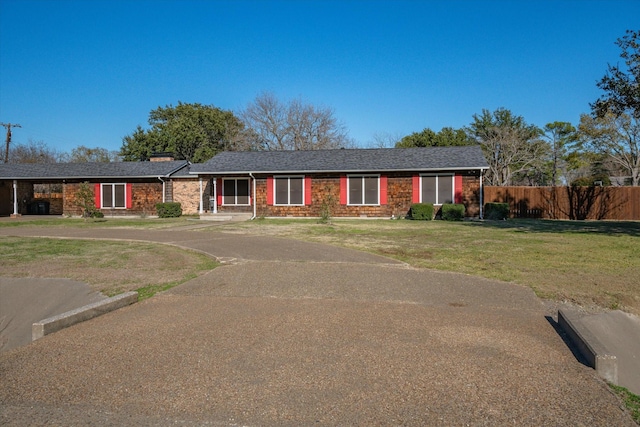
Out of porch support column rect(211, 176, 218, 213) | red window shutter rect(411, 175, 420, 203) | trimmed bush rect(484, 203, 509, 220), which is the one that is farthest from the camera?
porch support column rect(211, 176, 218, 213)

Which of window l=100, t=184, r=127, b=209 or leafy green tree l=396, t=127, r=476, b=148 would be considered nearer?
window l=100, t=184, r=127, b=209

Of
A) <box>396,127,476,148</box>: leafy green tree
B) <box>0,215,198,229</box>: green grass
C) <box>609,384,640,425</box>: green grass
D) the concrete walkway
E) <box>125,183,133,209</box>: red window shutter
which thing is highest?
<box>396,127,476,148</box>: leafy green tree

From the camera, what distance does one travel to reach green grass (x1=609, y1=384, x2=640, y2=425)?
299 centimetres

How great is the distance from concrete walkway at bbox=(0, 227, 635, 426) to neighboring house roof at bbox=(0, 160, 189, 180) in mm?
21907

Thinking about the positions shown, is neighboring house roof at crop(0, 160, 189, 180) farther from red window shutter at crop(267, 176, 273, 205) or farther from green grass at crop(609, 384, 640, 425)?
green grass at crop(609, 384, 640, 425)

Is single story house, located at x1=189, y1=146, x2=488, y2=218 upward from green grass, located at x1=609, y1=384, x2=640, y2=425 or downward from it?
upward

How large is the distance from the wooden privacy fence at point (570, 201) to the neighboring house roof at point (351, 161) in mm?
3493

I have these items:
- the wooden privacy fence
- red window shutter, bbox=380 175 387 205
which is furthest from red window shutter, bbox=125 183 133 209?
the wooden privacy fence

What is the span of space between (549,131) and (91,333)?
1900 inches

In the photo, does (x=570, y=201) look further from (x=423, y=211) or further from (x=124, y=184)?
(x=124, y=184)

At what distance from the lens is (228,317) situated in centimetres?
529

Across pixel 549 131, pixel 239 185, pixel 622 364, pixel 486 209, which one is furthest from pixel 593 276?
pixel 549 131

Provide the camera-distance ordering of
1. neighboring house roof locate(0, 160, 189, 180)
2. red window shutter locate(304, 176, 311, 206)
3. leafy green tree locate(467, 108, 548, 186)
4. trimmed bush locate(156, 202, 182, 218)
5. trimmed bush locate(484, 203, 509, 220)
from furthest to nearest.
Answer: leafy green tree locate(467, 108, 548, 186) < neighboring house roof locate(0, 160, 189, 180) < trimmed bush locate(156, 202, 182, 218) < red window shutter locate(304, 176, 311, 206) < trimmed bush locate(484, 203, 509, 220)

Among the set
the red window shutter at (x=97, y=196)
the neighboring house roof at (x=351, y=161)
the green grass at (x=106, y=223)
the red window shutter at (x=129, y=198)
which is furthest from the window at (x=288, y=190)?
the red window shutter at (x=97, y=196)
